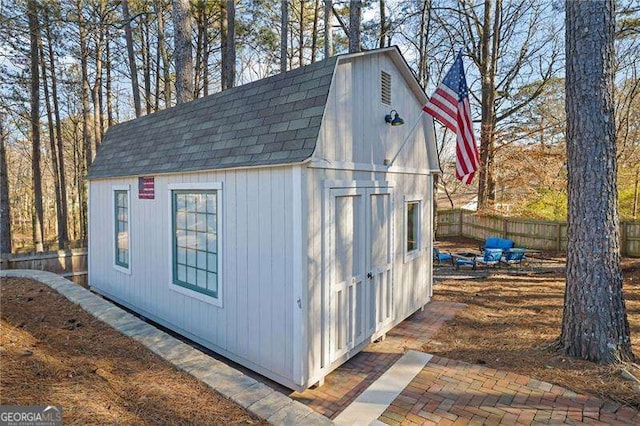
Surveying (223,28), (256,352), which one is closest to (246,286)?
(256,352)

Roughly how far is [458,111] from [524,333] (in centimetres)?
325

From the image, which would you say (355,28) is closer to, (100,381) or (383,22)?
(383,22)

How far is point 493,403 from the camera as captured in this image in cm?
Result: 348

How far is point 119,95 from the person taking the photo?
→ 55.0 ft

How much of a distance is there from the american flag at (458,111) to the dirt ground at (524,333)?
2.34 meters

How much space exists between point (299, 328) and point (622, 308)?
3650 millimetres

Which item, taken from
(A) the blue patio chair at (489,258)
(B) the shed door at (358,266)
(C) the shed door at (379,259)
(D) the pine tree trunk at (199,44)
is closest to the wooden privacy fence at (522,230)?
(A) the blue patio chair at (489,258)

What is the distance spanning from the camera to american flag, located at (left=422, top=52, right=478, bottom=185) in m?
4.92

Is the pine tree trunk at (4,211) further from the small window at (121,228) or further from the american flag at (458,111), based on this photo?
the american flag at (458,111)

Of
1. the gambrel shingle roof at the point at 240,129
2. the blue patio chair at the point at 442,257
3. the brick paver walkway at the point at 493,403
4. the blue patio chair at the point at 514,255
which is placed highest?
the gambrel shingle roof at the point at 240,129

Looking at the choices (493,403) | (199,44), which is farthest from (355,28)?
(493,403)

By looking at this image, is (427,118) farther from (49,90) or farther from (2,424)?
(49,90)

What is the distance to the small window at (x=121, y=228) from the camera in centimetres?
652

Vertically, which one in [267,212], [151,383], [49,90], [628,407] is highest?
[49,90]
